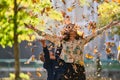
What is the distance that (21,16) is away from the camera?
541cm

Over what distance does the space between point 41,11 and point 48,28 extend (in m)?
0.79

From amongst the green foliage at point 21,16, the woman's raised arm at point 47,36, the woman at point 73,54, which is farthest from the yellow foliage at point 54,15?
the woman at point 73,54

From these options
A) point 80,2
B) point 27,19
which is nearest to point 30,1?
point 27,19

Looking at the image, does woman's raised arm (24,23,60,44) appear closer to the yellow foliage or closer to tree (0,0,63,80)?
tree (0,0,63,80)

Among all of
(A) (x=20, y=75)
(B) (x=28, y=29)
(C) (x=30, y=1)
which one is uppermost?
(C) (x=30, y=1)

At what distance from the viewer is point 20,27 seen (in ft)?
18.0

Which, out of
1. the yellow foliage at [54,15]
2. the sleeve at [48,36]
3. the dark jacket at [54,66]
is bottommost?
the dark jacket at [54,66]

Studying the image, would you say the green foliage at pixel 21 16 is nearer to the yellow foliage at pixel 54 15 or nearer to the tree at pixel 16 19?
the tree at pixel 16 19

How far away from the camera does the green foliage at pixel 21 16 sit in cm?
536

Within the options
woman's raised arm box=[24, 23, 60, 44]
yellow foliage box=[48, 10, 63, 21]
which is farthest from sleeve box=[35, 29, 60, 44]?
yellow foliage box=[48, 10, 63, 21]

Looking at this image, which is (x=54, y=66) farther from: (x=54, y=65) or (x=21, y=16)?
(x=21, y=16)

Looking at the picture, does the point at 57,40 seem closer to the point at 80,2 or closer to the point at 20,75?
the point at 20,75

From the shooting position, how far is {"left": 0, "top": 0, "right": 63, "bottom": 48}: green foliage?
536 cm

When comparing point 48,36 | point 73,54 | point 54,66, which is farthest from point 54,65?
point 48,36
